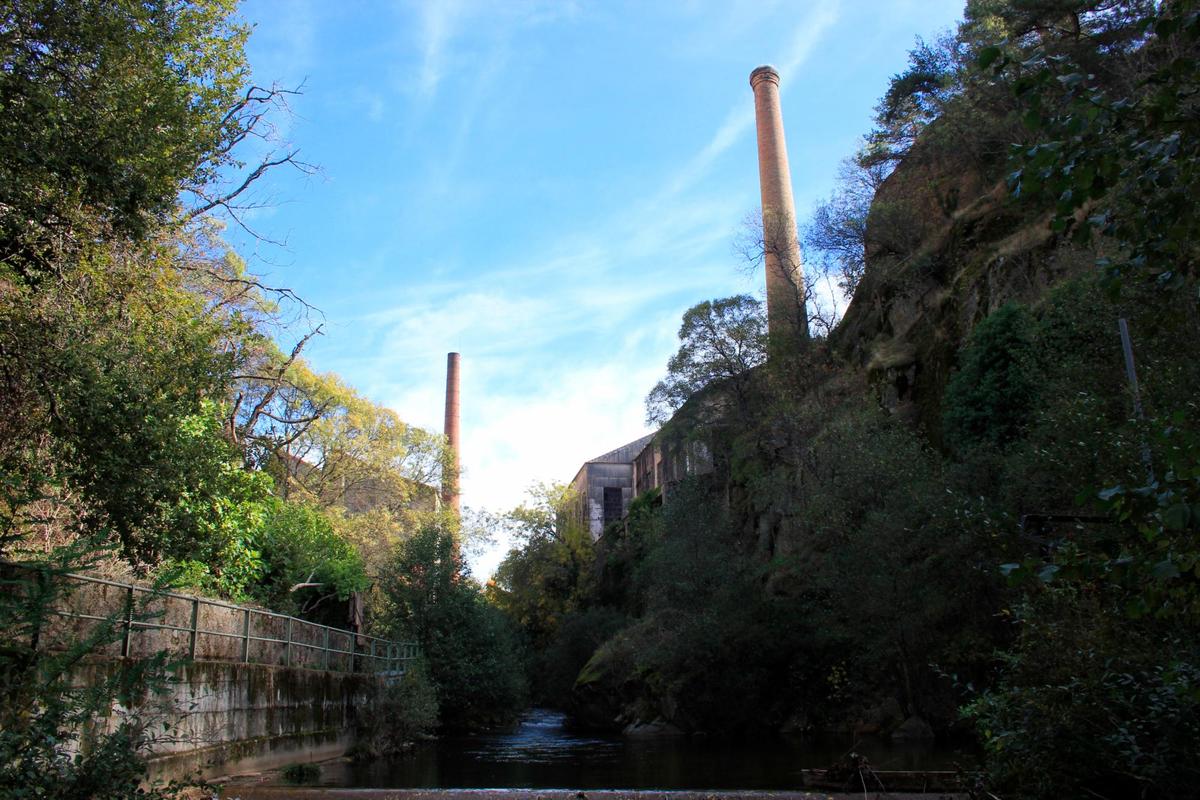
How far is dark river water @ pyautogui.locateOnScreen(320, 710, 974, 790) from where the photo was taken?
574 inches

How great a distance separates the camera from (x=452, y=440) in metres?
54.6

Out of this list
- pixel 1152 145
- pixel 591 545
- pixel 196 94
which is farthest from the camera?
pixel 591 545

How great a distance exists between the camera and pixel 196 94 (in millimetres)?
10695

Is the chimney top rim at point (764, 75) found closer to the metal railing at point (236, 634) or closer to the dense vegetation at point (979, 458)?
the dense vegetation at point (979, 458)

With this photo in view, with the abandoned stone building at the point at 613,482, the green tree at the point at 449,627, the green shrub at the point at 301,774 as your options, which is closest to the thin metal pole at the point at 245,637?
the green shrub at the point at 301,774

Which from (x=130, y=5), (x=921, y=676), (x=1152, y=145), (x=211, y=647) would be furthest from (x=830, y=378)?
(x=1152, y=145)

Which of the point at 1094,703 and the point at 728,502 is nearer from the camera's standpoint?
the point at 1094,703

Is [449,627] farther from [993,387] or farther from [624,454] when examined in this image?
[624,454]

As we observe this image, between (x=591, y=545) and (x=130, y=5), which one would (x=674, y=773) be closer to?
(x=130, y=5)

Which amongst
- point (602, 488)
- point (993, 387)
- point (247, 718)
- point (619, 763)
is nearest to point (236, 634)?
point (247, 718)

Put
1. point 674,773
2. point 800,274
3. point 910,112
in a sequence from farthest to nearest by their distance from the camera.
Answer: point 800,274 → point 910,112 → point 674,773

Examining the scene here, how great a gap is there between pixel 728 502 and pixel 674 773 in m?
23.7

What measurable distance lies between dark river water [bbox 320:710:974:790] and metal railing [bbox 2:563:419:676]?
8.00 ft

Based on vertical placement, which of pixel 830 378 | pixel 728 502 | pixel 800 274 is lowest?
pixel 728 502
